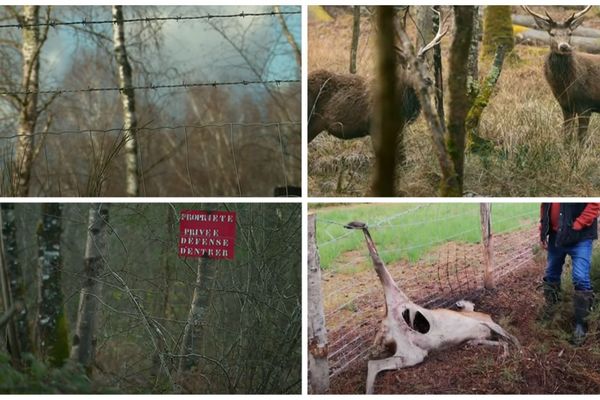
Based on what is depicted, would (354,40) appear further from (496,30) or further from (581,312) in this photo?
(581,312)

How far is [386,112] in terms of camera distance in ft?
18.7

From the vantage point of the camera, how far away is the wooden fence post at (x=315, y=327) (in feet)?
17.6

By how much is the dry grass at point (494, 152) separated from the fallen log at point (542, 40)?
1.52 ft

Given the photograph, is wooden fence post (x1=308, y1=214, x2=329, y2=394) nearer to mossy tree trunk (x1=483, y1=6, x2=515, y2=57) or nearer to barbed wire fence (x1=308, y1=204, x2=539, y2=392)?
barbed wire fence (x1=308, y1=204, x2=539, y2=392)

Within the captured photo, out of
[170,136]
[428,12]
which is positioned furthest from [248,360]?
[170,136]

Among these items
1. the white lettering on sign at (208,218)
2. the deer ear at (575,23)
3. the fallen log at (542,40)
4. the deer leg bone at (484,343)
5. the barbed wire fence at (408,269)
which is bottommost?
the deer leg bone at (484,343)

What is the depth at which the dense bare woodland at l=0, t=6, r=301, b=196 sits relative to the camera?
7027 mm

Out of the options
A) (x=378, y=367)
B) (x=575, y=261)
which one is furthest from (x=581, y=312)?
(x=378, y=367)

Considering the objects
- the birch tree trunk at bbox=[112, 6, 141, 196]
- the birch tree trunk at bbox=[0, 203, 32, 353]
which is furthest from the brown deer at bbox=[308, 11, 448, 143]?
the birch tree trunk at bbox=[112, 6, 141, 196]

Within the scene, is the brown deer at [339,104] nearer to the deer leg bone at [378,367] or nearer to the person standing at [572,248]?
the person standing at [572,248]

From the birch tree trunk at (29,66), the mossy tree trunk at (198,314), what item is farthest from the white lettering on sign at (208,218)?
the birch tree trunk at (29,66)

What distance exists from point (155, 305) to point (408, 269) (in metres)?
1.81

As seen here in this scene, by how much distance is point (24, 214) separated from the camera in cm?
589

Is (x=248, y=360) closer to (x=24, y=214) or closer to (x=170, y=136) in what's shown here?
(x=24, y=214)
